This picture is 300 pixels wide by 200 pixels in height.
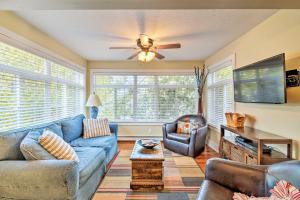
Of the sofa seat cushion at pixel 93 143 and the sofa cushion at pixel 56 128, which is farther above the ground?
the sofa cushion at pixel 56 128

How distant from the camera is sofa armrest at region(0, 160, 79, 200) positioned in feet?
6.20

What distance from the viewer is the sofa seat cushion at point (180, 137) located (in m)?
4.45

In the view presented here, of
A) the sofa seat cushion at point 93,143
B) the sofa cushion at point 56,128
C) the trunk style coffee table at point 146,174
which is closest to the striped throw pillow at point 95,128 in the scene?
the sofa seat cushion at point 93,143

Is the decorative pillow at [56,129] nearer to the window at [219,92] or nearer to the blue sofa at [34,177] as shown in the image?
the blue sofa at [34,177]

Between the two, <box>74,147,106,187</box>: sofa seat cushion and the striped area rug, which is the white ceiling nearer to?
<box>74,147,106,187</box>: sofa seat cushion

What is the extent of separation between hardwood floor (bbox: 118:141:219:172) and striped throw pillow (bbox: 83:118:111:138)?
984mm

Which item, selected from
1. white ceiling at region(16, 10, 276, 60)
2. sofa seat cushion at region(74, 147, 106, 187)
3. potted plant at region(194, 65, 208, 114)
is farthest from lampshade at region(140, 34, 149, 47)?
potted plant at region(194, 65, 208, 114)

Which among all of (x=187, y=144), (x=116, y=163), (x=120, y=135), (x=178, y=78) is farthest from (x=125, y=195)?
(x=178, y=78)

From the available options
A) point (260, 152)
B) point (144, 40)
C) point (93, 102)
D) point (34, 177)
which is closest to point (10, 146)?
point (34, 177)

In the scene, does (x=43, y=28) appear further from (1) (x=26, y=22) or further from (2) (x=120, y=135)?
(2) (x=120, y=135)

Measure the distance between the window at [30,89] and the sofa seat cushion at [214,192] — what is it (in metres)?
2.59

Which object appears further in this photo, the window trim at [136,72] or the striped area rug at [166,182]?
the window trim at [136,72]

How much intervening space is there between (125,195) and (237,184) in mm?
1543

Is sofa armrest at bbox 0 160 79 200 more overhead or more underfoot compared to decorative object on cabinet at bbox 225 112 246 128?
more underfoot
